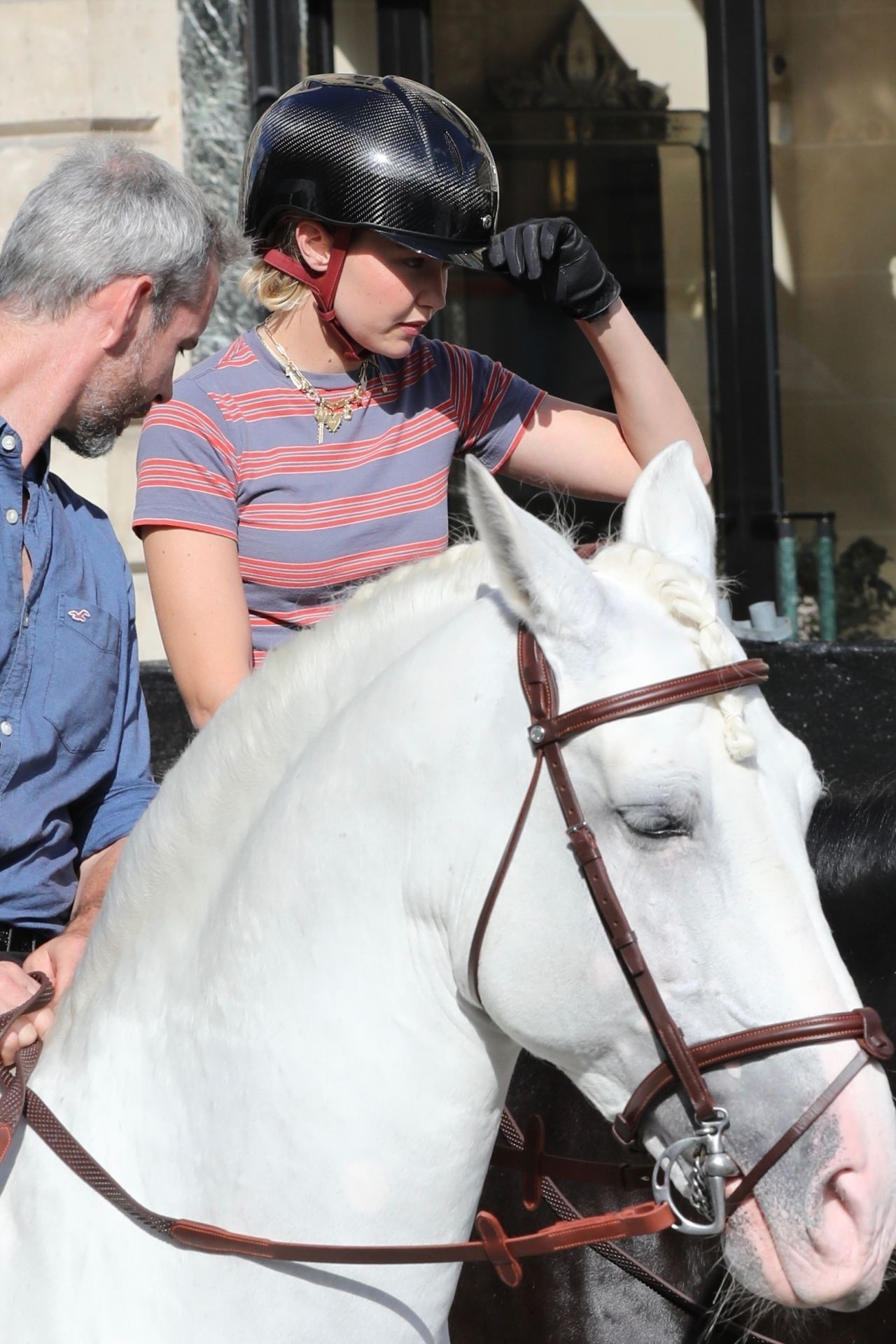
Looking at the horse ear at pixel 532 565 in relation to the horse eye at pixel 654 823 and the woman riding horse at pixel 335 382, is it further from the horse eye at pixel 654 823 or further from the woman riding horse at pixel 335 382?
the woman riding horse at pixel 335 382

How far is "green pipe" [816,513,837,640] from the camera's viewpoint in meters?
4.55

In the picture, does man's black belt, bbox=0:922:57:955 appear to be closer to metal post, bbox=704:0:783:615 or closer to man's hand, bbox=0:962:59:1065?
man's hand, bbox=0:962:59:1065

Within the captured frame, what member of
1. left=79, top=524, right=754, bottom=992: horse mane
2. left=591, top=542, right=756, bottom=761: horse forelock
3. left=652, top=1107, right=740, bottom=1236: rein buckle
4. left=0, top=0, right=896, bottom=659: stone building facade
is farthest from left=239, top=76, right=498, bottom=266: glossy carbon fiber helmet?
left=0, top=0, right=896, bottom=659: stone building facade

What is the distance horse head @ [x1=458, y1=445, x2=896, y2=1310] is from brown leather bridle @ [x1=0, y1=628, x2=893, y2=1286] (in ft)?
0.04

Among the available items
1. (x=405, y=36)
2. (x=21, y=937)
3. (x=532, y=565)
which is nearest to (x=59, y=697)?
(x=21, y=937)

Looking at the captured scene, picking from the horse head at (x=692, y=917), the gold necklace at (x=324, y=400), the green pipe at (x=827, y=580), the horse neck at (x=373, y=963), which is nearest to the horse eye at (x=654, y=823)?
the horse head at (x=692, y=917)

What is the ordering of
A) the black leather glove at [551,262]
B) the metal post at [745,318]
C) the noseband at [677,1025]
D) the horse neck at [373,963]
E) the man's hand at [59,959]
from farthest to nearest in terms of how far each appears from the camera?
the metal post at [745,318], the black leather glove at [551,262], the man's hand at [59,959], the horse neck at [373,963], the noseband at [677,1025]

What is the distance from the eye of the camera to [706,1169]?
124cm

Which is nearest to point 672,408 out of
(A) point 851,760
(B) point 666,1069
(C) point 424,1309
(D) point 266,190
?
(D) point 266,190

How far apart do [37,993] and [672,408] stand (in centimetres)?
133

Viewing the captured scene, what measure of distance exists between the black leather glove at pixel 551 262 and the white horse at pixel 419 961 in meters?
0.61

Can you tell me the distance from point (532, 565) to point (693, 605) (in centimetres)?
16

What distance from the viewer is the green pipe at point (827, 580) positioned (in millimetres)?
4551

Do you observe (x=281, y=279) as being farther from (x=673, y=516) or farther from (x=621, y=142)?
(x=621, y=142)
